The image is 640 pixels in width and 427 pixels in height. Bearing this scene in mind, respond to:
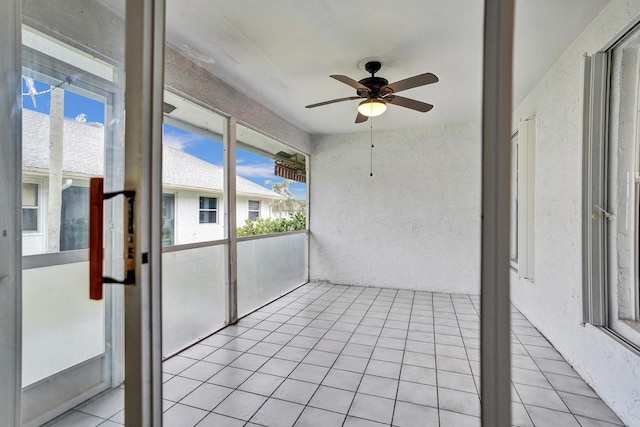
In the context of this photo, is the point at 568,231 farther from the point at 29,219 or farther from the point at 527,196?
the point at 29,219

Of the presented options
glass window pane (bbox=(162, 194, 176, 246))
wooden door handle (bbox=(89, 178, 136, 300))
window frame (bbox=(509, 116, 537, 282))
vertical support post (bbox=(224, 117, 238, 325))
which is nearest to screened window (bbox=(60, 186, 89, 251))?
wooden door handle (bbox=(89, 178, 136, 300))

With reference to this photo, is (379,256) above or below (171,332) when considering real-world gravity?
above

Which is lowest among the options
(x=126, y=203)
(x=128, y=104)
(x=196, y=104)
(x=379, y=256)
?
(x=379, y=256)

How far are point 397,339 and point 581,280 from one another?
59.8 inches

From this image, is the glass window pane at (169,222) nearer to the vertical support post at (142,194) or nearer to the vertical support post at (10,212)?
the vertical support post at (10,212)

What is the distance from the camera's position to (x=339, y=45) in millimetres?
2453

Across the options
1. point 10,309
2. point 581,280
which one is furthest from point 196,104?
point 581,280

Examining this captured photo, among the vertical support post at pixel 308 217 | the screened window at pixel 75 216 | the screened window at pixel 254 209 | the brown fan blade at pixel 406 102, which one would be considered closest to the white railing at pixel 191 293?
the screened window at pixel 254 209

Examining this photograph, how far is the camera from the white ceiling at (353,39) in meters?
2.02

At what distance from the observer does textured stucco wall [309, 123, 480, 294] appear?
15.0 ft

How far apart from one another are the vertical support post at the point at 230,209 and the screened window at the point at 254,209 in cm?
60

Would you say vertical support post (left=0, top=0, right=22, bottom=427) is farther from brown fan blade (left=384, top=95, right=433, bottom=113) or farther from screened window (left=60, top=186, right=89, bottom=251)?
brown fan blade (left=384, top=95, right=433, bottom=113)

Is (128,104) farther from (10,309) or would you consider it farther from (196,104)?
(196,104)

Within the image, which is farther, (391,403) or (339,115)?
(339,115)
